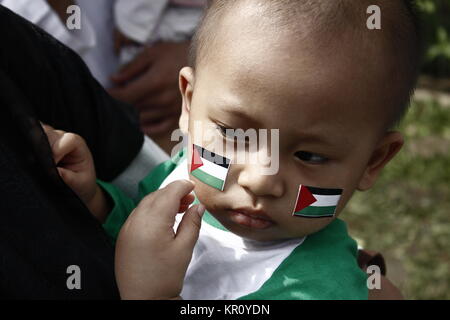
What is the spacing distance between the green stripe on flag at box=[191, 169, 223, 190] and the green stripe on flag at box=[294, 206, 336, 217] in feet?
0.55

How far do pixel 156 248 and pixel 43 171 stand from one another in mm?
264

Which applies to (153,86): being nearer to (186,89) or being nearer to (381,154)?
(186,89)

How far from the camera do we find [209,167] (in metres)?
1.25

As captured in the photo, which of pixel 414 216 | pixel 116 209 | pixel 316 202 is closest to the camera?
pixel 316 202

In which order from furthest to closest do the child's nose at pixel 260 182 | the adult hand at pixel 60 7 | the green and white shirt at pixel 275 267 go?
the adult hand at pixel 60 7 → the green and white shirt at pixel 275 267 → the child's nose at pixel 260 182

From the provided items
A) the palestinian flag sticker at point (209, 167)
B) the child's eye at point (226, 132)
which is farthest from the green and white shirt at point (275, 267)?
the child's eye at point (226, 132)

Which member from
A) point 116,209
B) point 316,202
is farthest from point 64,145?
point 316,202

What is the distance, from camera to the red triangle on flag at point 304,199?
1.20m

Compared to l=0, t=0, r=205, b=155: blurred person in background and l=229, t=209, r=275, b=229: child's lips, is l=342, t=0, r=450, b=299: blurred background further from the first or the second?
l=229, t=209, r=275, b=229: child's lips

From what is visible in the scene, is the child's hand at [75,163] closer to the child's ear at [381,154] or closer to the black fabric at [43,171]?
the black fabric at [43,171]

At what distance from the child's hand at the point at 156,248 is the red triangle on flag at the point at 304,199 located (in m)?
0.21

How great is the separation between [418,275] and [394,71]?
1.86 metres

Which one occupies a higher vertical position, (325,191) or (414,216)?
(325,191)
